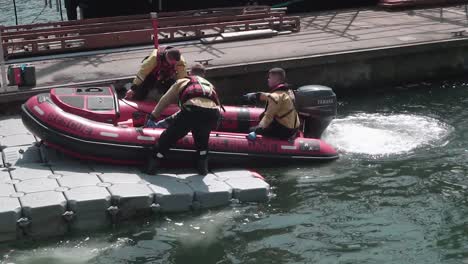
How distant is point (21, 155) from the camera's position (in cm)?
880

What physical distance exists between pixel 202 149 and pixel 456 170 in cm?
329

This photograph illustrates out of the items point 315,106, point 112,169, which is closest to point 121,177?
point 112,169

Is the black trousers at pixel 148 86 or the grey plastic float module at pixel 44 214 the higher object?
the black trousers at pixel 148 86

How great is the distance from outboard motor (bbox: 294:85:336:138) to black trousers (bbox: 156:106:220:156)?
1.74 metres

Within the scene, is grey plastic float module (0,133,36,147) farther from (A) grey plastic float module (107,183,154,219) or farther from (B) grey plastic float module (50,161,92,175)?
(A) grey plastic float module (107,183,154,219)

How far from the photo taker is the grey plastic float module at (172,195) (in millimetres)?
7930

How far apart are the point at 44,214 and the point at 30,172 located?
104 cm

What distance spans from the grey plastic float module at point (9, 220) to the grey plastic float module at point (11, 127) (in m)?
2.53

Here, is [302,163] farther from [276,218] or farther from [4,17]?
[4,17]

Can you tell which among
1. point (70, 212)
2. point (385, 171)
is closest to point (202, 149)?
point (70, 212)

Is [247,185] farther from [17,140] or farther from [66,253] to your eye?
[17,140]

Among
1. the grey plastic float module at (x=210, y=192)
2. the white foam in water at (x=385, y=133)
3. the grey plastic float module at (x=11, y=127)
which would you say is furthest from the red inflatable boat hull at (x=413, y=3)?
the grey plastic float module at (x=210, y=192)

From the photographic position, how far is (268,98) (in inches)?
360

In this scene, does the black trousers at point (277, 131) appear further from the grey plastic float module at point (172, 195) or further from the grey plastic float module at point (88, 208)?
the grey plastic float module at point (88, 208)
